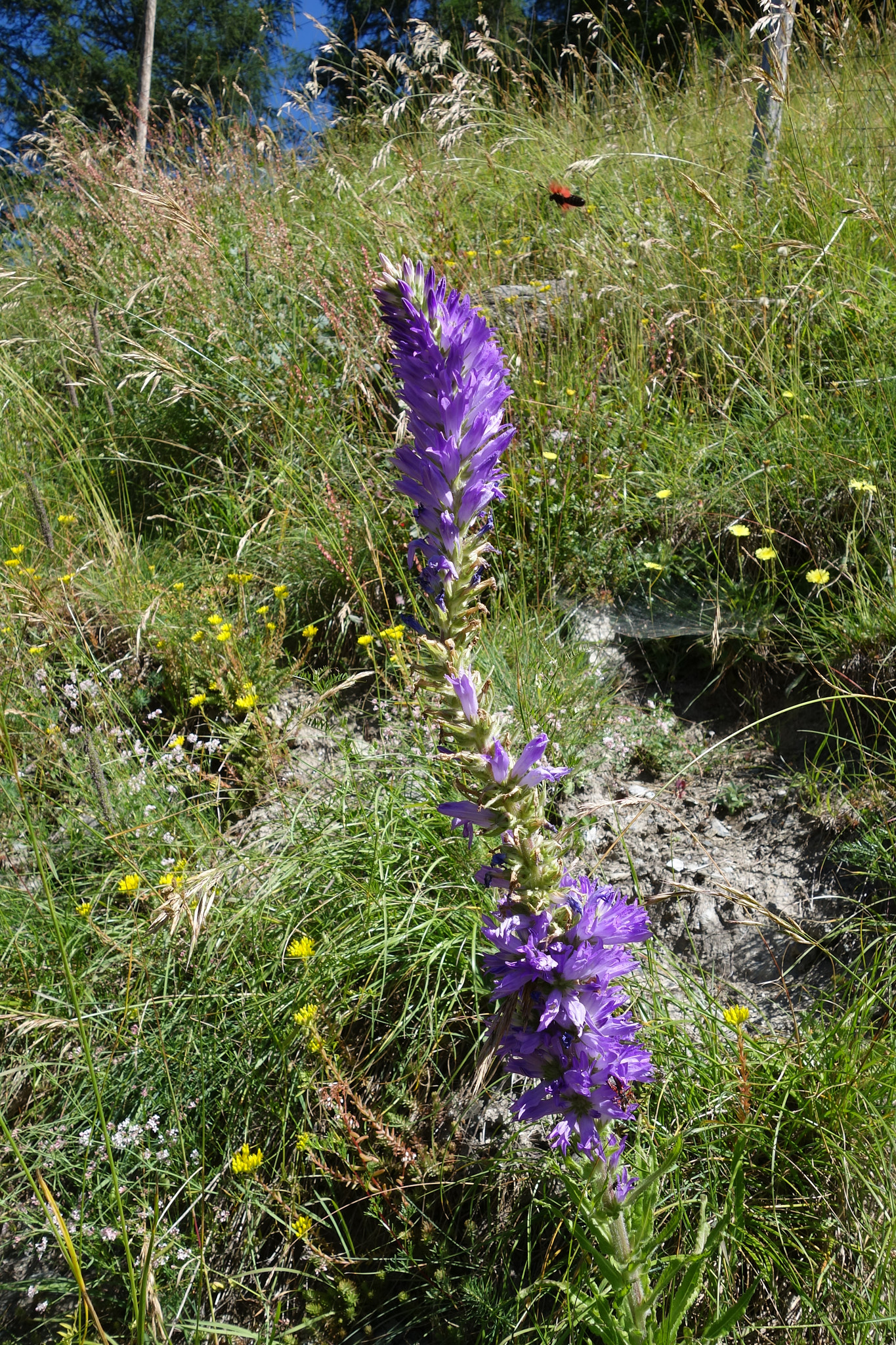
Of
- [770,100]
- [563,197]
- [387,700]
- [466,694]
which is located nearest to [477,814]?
[466,694]

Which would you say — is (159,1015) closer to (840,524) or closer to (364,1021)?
(364,1021)

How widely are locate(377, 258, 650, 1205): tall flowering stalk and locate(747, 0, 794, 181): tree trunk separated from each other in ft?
10.8

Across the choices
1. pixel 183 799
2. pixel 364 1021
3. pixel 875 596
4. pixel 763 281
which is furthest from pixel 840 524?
pixel 183 799

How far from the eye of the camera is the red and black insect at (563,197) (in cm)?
420

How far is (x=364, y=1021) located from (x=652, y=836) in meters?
1.09

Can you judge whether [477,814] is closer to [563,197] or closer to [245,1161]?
[245,1161]

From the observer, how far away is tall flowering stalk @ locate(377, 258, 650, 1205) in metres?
1.11

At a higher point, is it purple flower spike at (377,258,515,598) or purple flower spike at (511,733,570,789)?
purple flower spike at (377,258,515,598)

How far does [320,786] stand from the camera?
278cm

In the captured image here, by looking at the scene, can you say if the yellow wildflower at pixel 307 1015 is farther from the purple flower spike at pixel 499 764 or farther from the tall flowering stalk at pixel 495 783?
the purple flower spike at pixel 499 764

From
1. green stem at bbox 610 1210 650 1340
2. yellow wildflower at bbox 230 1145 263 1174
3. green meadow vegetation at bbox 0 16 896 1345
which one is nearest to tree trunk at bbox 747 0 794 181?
green meadow vegetation at bbox 0 16 896 1345

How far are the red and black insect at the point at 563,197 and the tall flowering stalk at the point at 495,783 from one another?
3.62 m

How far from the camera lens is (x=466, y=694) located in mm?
1072

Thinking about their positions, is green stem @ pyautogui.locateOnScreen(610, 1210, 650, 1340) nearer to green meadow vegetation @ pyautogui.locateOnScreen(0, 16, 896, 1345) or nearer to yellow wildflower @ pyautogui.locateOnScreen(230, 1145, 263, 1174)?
green meadow vegetation @ pyautogui.locateOnScreen(0, 16, 896, 1345)
